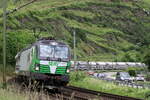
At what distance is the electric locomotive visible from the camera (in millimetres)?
22359

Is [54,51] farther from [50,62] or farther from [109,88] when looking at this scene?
[109,88]

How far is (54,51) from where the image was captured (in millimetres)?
23328

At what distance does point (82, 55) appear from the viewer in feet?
446

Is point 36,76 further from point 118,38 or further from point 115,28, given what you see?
point 115,28

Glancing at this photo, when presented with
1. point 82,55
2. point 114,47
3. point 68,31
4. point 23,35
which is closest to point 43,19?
point 68,31

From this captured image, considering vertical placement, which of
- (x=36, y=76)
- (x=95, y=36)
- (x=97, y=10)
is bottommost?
(x=36, y=76)

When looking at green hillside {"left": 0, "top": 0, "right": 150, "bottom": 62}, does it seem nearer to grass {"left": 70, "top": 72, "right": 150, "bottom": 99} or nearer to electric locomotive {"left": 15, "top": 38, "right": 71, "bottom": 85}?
grass {"left": 70, "top": 72, "right": 150, "bottom": 99}

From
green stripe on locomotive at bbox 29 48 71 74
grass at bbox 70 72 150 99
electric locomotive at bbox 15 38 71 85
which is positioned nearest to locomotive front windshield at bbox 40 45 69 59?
electric locomotive at bbox 15 38 71 85

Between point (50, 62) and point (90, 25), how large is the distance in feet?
493

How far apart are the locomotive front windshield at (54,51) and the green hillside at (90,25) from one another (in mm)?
91955

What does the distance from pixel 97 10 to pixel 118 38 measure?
2211cm

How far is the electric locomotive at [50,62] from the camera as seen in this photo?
22359 mm

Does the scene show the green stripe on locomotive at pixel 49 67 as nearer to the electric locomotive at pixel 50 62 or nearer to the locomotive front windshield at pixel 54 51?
the electric locomotive at pixel 50 62

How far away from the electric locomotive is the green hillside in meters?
92.0
